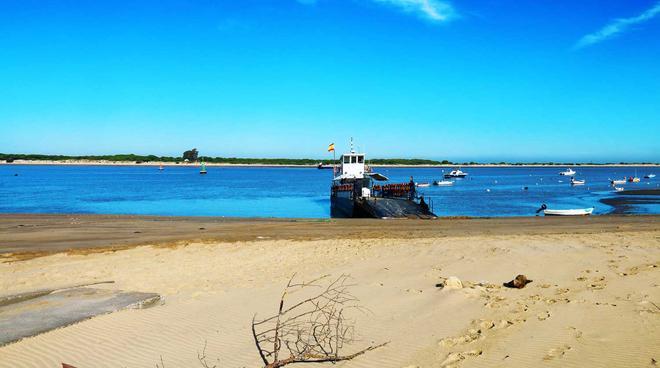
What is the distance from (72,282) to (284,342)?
6768mm

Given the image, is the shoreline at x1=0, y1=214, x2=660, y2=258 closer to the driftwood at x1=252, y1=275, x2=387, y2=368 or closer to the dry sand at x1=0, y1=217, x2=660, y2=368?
the dry sand at x1=0, y1=217, x2=660, y2=368

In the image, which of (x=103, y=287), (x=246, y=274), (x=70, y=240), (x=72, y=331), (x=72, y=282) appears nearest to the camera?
(x=72, y=331)

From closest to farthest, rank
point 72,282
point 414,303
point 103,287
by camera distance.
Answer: point 414,303
point 103,287
point 72,282

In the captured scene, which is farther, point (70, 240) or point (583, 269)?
point (70, 240)

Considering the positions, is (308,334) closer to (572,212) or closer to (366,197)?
(366,197)

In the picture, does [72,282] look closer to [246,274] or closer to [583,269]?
[246,274]

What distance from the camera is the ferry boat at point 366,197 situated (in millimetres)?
32500

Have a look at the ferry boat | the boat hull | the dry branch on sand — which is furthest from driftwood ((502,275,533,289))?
the ferry boat

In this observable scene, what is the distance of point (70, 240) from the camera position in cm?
1972

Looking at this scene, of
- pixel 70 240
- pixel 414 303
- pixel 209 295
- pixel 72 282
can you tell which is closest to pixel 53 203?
pixel 70 240

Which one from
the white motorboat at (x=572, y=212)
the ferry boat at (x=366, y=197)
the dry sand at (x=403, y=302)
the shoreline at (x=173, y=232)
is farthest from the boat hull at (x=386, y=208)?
the dry sand at (x=403, y=302)

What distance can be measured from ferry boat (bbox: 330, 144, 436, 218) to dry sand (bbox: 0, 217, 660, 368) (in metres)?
17.2

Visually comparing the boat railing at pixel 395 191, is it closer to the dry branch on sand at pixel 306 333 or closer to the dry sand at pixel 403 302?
the dry sand at pixel 403 302

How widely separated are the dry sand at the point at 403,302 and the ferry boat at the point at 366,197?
56.3 feet
